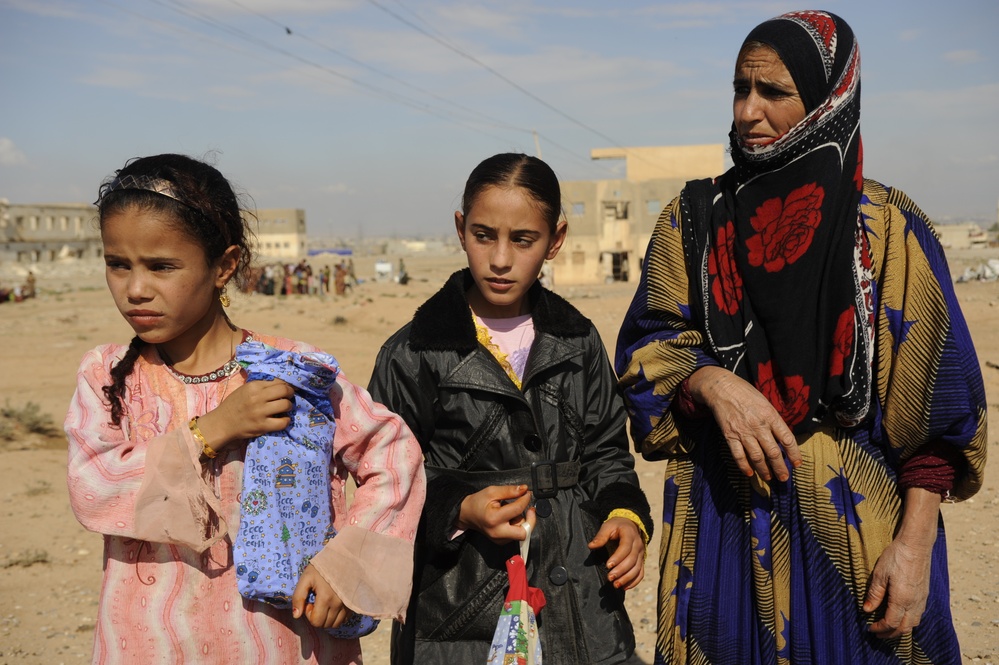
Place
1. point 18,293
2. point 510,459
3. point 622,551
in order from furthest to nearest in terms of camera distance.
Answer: point 18,293
point 510,459
point 622,551

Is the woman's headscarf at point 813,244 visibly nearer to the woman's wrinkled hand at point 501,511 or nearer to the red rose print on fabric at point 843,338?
the red rose print on fabric at point 843,338

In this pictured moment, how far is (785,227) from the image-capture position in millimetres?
1999

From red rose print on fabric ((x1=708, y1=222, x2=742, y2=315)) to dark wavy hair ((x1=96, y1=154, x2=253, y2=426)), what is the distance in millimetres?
1158

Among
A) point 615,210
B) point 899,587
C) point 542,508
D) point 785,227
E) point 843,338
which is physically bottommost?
point 899,587

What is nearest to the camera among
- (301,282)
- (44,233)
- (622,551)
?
(622,551)

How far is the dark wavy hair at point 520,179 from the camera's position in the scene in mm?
2287

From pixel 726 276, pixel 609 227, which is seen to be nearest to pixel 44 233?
pixel 609 227

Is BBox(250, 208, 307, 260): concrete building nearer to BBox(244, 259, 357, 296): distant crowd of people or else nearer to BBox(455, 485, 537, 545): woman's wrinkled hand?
BBox(244, 259, 357, 296): distant crowd of people

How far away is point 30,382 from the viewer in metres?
12.3

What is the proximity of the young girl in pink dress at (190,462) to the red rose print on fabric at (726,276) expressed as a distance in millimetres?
830

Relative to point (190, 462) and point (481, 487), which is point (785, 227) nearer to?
point (481, 487)

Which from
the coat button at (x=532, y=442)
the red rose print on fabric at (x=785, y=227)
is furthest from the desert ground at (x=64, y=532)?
the red rose print on fabric at (x=785, y=227)

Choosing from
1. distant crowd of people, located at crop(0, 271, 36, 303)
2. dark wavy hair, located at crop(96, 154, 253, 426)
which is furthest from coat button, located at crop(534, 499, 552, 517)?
distant crowd of people, located at crop(0, 271, 36, 303)

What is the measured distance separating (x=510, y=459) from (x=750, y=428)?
1.95ft
